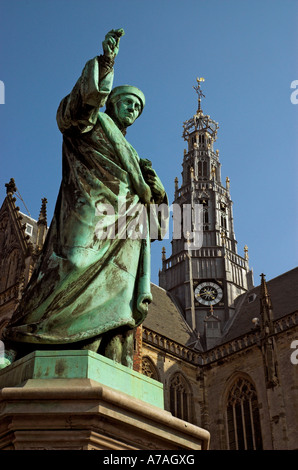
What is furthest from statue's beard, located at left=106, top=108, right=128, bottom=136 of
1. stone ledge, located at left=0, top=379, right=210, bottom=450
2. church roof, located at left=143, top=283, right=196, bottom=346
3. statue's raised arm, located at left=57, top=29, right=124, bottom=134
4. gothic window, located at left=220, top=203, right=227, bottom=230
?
gothic window, located at left=220, top=203, right=227, bottom=230

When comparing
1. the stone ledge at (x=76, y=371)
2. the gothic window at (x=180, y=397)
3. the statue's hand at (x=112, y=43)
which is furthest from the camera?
the gothic window at (x=180, y=397)

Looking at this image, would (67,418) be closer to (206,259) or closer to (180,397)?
(180,397)

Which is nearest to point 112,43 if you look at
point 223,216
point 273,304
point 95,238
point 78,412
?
point 95,238

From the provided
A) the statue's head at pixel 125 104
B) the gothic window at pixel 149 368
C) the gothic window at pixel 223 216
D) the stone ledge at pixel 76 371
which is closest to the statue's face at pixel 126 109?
the statue's head at pixel 125 104

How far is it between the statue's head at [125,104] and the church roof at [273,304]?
25404 millimetres

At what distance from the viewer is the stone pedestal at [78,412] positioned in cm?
305

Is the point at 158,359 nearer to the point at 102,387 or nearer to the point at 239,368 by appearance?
the point at 239,368

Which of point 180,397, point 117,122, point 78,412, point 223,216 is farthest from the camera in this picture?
point 223,216

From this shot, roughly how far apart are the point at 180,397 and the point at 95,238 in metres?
26.8

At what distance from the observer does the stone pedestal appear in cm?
305

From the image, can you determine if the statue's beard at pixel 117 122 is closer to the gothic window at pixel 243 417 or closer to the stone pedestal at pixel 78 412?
the stone pedestal at pixel 78 412

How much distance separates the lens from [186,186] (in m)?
43.0

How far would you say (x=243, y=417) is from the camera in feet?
91.0
